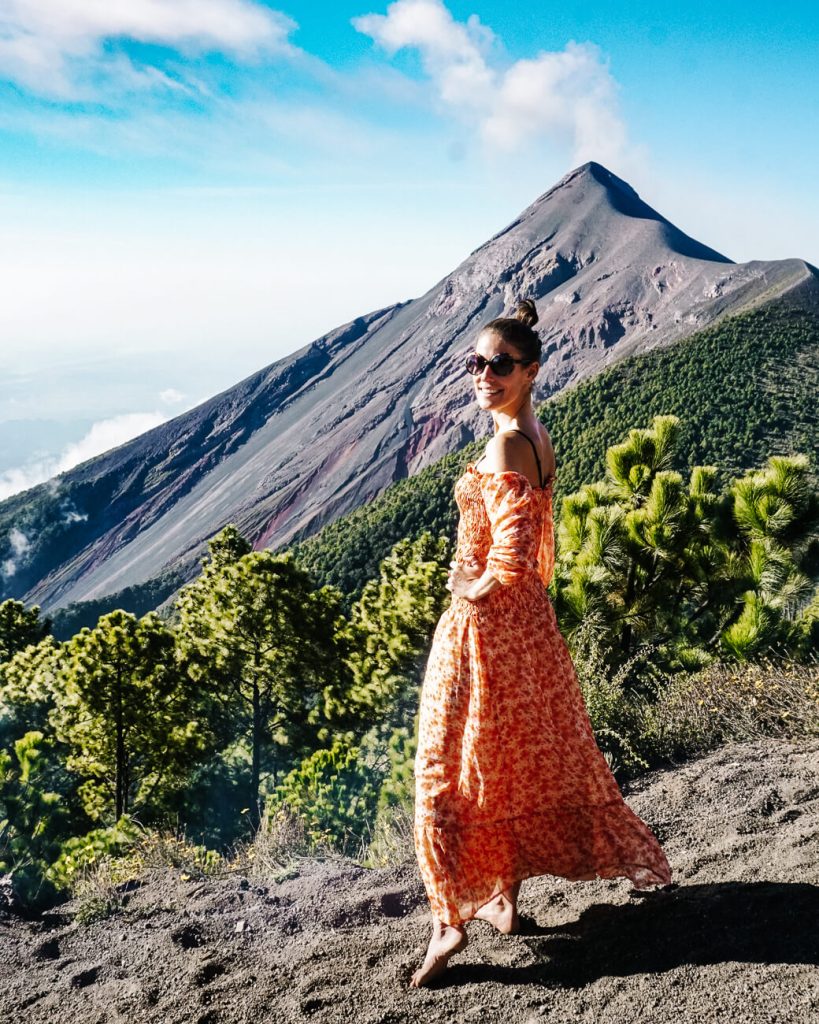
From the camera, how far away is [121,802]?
14.9 meters

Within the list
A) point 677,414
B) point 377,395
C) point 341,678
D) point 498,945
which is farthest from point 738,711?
point 377,395

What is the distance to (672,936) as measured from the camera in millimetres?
2521

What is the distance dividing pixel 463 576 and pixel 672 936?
1.28 m

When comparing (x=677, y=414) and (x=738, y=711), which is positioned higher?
(x=677, y=414)

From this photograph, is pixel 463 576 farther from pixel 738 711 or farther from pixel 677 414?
pixel 677 414

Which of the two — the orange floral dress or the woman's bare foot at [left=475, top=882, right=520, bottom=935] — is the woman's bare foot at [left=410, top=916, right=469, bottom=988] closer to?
the orange floral dress

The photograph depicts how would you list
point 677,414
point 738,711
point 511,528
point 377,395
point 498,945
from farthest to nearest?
Result: point 377,395 < point 677,414 < point 738,711 < point 498,945 < point 511,528

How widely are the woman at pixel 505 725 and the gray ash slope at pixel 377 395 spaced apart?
86440 millimetres

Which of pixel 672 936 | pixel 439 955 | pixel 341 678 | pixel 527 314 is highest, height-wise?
pixel 527 314

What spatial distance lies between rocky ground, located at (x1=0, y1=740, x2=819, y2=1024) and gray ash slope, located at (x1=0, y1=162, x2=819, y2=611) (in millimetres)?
86002

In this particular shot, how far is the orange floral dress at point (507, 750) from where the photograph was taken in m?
2.53

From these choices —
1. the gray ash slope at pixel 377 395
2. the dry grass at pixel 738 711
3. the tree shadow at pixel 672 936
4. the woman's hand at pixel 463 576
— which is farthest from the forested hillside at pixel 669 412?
Result: the woman's hand at pixel 463 576

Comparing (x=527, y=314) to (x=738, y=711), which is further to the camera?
(x=738, y=711)

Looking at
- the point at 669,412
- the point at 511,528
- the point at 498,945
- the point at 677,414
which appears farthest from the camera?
the point at 669,412
